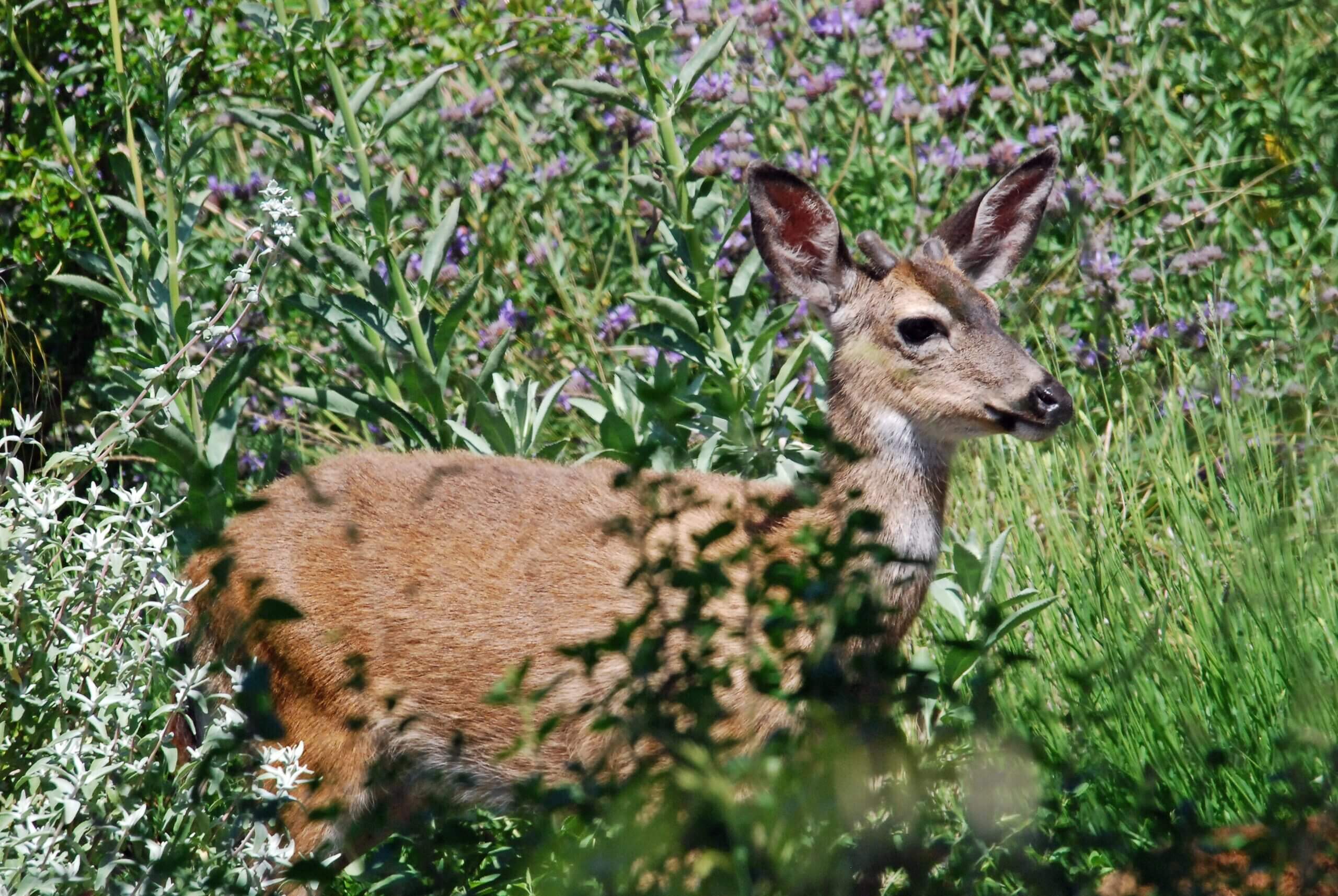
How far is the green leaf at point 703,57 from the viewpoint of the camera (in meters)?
4.48

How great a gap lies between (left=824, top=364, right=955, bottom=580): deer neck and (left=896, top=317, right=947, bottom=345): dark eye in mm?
243

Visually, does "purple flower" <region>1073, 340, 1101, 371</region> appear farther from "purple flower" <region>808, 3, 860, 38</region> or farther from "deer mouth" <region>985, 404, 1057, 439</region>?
"purple flower" <region>808, 3, 860, 38</region>

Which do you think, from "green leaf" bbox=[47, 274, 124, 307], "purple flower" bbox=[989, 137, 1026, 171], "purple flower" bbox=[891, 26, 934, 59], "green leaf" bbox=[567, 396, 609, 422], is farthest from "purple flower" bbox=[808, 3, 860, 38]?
"green leaf" bbox=[47, 274, 124, 307]

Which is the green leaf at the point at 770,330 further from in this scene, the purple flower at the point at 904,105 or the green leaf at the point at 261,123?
the green leaf at the point at 261,123

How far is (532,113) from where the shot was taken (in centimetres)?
702

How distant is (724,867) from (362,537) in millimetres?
2210

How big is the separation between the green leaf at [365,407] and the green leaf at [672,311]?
0.86 meters

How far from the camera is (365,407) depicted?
485 cm

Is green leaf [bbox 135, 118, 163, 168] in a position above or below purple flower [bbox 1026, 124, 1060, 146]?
below

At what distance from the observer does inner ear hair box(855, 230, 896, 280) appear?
437cm

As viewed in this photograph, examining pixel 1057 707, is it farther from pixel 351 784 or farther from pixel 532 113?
pixel 532 113

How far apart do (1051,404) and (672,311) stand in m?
1.33

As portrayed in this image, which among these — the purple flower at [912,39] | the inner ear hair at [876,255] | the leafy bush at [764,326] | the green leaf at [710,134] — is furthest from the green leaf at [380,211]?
the purple flower at [912,39]

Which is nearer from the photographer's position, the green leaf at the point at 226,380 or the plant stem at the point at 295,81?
the green leaf at the point at 226,380
